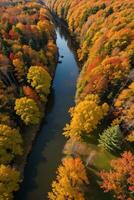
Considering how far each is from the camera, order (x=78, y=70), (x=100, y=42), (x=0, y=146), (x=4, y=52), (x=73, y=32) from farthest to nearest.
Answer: (x=73, y=32) < (x=78, y=70) < (x=100, y=42) < (x=4, y=52) < (x=0, y=146)

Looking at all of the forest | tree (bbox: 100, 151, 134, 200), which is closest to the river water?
the forest

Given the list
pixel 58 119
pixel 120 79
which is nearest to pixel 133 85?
pixel 120 79

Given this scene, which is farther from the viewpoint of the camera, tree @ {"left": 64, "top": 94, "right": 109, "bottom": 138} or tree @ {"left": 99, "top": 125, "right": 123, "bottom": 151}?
tree @ {"left": 64, "top": 94, "right": 109, "bottom": 138}

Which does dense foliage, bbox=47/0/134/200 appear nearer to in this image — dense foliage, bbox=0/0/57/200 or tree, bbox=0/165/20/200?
dense foliage, bbox=0/0/57/200

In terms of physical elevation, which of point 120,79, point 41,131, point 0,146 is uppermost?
point 120,79

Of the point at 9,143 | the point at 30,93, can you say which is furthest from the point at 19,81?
the point at 9,143

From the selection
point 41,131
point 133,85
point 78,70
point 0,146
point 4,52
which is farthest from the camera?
point 78,70

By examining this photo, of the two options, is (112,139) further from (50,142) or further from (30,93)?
(30,93)

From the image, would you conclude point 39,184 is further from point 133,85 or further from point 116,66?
point 116,66
